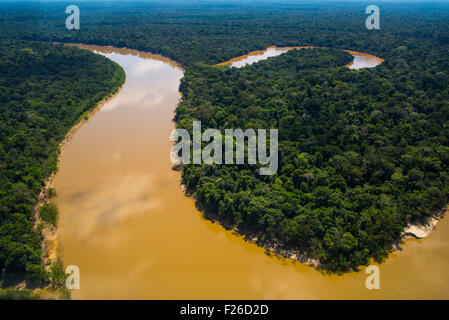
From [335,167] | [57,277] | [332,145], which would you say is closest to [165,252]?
[57,277]

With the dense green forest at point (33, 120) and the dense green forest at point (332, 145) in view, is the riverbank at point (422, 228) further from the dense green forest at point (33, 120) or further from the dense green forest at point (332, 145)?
the dense green forest at point (33, 120)

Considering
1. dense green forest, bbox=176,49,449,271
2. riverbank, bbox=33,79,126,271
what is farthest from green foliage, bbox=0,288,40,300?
dense green forest, bbox=176,49,449,271

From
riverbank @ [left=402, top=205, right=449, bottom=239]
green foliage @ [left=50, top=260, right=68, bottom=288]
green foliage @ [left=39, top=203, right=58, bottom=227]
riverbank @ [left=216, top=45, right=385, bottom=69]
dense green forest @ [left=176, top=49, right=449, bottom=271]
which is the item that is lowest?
green foliage @ [left=50, top=260, right=68, bottom=288]

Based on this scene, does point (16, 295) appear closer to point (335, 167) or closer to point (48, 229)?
point (48, 229)

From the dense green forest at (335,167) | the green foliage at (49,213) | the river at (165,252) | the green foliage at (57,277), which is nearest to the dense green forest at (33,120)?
the green foliage at (49,213)

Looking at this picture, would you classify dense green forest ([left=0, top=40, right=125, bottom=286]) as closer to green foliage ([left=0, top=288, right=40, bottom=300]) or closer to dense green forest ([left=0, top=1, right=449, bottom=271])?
green foliage ([left=0, top=288, right=40, bottom=300])
